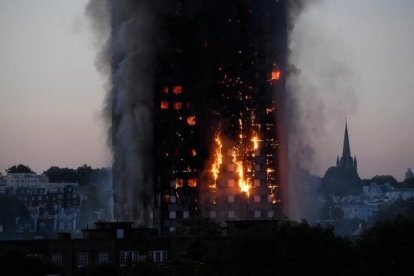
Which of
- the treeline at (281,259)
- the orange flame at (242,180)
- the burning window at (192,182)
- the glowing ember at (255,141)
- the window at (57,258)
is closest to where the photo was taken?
the treeline at (281,259)

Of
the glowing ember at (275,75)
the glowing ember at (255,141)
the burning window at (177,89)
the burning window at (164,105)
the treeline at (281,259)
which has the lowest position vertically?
the treeline at (281,259)

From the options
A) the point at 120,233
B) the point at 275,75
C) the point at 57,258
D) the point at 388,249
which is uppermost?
the point at 275,75

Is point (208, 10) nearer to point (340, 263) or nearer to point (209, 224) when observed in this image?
point (209, 224)

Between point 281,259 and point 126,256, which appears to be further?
point 126,256

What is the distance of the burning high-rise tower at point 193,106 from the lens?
16900cm

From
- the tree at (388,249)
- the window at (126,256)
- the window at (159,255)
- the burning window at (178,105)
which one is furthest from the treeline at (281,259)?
the burning window at (178,105)

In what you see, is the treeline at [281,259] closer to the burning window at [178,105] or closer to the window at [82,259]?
the window at [82,259]

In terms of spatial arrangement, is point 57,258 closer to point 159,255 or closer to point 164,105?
point 159,255

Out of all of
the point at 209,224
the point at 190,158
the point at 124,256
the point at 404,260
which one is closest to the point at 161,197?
the point at 190,158

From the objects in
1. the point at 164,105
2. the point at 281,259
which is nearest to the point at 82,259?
A: the point at 281,259

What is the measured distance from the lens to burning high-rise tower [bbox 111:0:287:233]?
554 feet

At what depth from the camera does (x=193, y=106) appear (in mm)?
171125

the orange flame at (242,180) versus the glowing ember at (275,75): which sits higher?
the glowing ember at (275,75)

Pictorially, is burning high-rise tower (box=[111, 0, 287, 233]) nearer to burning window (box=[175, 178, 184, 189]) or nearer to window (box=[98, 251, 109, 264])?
burning window (box=[175, 178, 184, 189])
